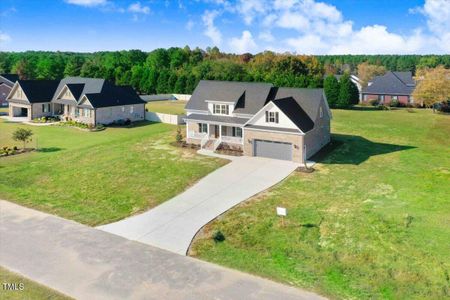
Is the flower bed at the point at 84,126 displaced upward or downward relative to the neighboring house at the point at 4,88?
downward

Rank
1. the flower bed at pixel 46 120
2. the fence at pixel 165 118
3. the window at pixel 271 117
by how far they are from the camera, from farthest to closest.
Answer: the flower bed at pixel 46 120 → the fence at pixel 165 118 → the window at pixel 271 117

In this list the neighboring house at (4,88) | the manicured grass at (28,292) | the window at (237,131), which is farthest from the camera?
the neighboring house at (4,88)

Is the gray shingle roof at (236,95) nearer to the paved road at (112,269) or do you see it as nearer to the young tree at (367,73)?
the paved road at (112,269)

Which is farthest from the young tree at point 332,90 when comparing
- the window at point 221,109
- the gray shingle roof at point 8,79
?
the gray shingle roof at point 8,79

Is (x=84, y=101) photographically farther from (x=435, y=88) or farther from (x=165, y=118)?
(x=435, y=88)

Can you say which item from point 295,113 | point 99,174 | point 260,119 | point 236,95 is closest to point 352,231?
point 260,119

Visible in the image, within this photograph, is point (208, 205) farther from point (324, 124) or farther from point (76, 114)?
point (76, 114)

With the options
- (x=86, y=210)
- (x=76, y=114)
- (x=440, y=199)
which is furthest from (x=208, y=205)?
(x=76, y=114)
